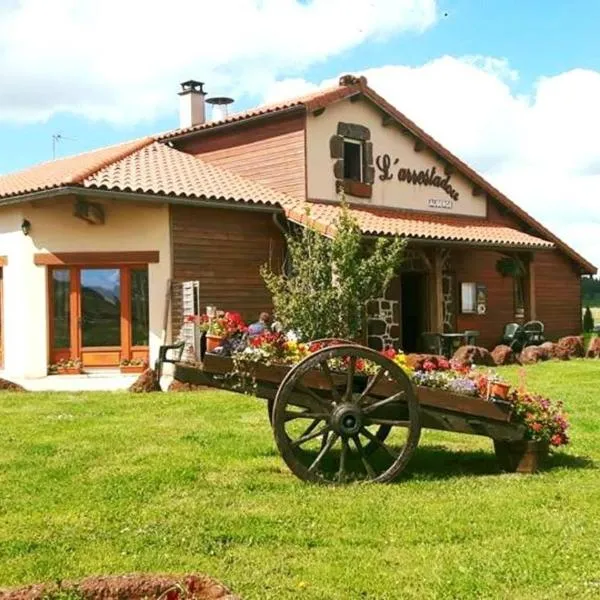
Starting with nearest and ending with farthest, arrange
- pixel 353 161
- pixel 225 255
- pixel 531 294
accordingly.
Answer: pixel 225 255
pixel 353 161
pixel 531 294

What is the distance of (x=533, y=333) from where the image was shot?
20.2 metres

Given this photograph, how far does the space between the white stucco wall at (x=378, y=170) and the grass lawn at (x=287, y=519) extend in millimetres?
10821

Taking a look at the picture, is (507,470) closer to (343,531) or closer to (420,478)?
(420,478)

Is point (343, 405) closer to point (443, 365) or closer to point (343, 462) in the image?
point (343, 462)

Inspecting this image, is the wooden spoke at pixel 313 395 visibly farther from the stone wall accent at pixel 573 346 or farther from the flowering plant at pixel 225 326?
the stone wall accent at pixel 573 346

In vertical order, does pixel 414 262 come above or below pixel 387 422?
above

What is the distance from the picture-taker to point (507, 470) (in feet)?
21.4

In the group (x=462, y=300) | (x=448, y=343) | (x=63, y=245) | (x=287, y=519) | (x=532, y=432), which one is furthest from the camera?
(x=462, y=300)

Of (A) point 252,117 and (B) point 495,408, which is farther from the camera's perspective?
(A) point 252,117

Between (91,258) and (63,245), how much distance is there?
547 mm

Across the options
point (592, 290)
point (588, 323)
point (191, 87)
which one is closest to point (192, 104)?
point (191, 87)

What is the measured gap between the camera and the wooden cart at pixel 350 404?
5883 mm

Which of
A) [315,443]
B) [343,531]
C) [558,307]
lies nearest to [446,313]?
[558,307]

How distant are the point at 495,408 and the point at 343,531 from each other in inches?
76.0
